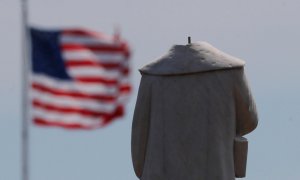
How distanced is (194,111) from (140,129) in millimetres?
774

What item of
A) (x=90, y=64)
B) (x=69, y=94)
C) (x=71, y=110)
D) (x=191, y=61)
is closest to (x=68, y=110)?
(x=71, y=110)

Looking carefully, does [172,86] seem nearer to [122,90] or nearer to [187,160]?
[187,160]

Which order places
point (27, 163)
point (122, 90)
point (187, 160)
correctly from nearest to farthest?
point (27, 163), point (122, 90), point (187, 160)

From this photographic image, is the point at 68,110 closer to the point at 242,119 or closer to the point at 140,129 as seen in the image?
the point at 140,129

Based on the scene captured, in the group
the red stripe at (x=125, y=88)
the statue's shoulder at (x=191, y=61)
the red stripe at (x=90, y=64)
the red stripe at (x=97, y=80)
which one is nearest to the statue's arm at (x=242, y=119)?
the statue's shoulder at (x=191, y=61)

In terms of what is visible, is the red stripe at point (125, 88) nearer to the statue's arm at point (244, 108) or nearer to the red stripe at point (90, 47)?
the red stripe at point (90, 47)

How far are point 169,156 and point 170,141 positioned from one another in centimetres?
19

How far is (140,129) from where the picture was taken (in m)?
24.0

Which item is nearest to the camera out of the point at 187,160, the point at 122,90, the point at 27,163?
the point at 27,163

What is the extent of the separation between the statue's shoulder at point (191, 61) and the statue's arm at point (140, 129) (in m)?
0.25

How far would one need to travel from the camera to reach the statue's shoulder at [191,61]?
23672mm

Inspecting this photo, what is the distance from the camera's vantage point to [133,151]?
24.1m

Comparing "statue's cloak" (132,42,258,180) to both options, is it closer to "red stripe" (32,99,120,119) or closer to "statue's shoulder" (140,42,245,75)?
"statue's shoulder" (140,42,245,75)

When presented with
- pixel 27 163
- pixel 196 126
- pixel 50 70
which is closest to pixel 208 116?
pixel 196 126
